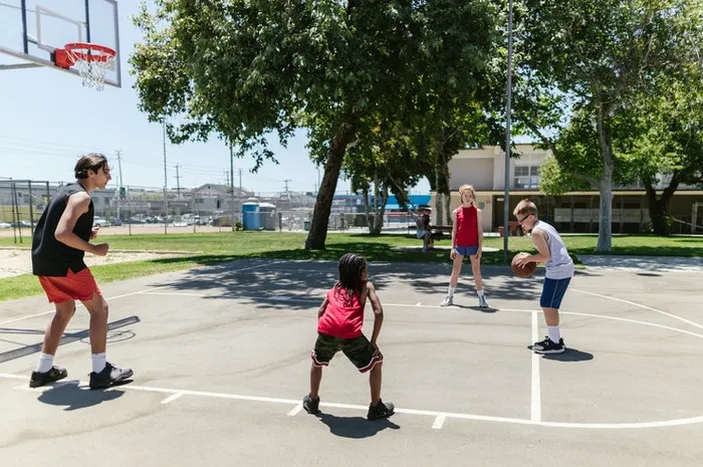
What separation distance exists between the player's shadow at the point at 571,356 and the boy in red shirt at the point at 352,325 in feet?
8.74

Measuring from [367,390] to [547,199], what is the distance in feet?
A: 138

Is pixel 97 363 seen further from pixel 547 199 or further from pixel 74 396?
pixel 547 199

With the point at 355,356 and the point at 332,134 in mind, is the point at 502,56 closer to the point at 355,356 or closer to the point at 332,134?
the point at 332,134

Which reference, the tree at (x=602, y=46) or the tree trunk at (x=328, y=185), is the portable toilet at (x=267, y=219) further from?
the tree at (x=602, y=46)

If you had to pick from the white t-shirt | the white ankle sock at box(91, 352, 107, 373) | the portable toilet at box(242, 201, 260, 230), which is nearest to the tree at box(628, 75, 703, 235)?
the white t-shirt

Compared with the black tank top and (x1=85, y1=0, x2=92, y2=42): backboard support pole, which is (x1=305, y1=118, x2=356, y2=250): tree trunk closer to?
(x1=85, y1=0, x2=92, y2=42): backboard support pole

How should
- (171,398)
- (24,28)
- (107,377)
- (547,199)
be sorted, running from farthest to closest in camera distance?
1. (547,199)
2. (24,28)
3. (107,377)
4. (171,398)

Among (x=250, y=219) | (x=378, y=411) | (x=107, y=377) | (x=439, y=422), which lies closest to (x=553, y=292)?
(x=439, y=422)

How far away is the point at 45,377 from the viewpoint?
5.12m

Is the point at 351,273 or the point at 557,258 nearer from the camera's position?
the point at 351,273

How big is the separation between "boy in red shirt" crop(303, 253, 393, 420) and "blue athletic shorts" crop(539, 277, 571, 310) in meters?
2.87

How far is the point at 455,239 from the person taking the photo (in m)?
9.14

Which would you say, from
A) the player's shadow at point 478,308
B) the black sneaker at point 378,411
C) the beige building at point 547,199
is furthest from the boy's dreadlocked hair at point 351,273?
the beige building at point 547,199

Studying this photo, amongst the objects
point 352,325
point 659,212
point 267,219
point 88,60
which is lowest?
point 267,219
